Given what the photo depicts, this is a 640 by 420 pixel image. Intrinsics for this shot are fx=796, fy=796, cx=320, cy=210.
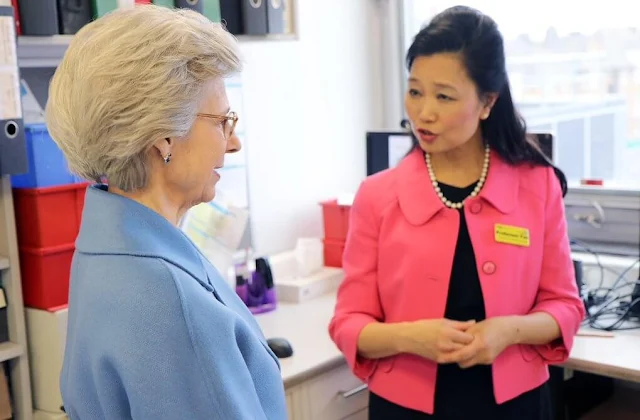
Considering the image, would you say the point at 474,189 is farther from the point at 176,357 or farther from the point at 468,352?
the point at 176,357

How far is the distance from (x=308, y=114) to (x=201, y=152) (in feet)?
5.97

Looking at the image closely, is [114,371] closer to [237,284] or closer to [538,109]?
[237,284]

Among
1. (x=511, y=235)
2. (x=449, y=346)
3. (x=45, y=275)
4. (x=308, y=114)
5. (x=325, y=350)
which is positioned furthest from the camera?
(x=308, y=114)

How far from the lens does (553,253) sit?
1.76m

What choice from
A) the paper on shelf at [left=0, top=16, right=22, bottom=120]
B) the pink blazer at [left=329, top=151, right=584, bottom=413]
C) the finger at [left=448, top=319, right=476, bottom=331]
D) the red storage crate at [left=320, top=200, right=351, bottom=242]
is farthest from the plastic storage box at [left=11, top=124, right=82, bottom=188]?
the red storage crate at [left=320, top=200, right=351, bottom=242]

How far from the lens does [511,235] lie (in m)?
1.73

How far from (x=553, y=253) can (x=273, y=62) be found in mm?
1349

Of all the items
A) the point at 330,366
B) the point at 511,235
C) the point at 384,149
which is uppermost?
the point at 384,149

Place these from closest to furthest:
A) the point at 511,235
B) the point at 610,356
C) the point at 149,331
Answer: the point at 149,331
the point at 511,235
the point at 610,356

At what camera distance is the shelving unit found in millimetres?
1758

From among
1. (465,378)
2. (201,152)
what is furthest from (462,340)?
(201,152)

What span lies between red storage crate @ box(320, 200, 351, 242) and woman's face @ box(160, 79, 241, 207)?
163cm

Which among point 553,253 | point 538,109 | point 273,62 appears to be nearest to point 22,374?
point 553,253

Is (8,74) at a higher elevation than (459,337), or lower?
higher
